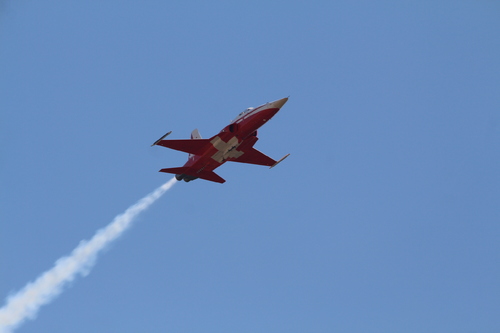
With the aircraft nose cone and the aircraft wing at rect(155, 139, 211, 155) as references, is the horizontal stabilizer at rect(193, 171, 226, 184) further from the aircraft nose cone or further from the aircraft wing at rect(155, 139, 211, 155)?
the aircraft nose cone

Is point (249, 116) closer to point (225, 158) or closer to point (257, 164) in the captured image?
point (225, 158)

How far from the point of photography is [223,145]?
227 feet

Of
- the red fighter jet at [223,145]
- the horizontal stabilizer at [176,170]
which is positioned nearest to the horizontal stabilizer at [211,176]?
the red fighter jet at [223,145]

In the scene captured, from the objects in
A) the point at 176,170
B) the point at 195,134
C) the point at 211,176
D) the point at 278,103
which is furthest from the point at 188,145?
the point at 278,103

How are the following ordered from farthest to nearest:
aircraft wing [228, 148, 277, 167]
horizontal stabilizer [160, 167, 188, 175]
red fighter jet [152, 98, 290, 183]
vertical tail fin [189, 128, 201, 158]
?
vertical tail fin [189, 128, 201, 158] → aircraft wing [228, 148, 277, 167] → horizontal stabilizer [160, 167, 188, 175] → red fighter jet [152, 98, 290, 183]

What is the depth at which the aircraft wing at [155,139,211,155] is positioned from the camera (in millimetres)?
69938

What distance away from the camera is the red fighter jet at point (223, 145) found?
2630 inches

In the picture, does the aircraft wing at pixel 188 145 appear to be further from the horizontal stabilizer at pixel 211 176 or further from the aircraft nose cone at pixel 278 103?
the aircraft nose cone at pixel 278 103

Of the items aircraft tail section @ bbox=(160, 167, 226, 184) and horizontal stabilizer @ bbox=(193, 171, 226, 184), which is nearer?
aircraft tail section @ bbox=(160, 167, 226, 184)

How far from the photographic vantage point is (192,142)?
230 feet

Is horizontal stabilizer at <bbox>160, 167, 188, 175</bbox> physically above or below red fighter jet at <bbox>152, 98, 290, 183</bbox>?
above

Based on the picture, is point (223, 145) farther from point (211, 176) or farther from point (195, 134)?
point (195, 134)

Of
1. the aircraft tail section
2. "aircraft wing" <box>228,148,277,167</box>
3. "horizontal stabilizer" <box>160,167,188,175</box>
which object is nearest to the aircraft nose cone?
"aircraft wing" <box>228,148,277,167</box>

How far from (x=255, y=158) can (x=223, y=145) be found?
7556 mm
